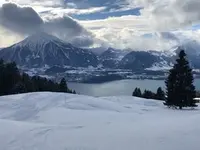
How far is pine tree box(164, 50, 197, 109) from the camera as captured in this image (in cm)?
3384

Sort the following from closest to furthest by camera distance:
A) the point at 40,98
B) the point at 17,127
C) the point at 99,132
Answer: the point at 99,132 < the point at 17,127 < the point at 40,98

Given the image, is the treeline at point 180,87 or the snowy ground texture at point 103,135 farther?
the treeline at point 180,87

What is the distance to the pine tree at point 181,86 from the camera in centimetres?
3384

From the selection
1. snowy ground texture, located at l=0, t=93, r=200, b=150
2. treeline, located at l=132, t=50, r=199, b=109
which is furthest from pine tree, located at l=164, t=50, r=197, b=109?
snowy ground texture, located at l=0, t=93, r=200, b=150

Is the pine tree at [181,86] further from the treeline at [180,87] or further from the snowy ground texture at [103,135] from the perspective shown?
the snowy ground texture at [103,135]

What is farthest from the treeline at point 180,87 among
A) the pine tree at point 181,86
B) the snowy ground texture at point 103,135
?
the snowy ground texture at point 103,135

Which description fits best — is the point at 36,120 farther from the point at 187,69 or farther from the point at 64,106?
the point at 187,69

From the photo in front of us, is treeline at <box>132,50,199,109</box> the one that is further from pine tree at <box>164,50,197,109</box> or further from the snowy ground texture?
the snowy ground texture

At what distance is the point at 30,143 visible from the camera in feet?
41.1

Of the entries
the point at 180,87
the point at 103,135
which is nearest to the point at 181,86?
the point at 180,87

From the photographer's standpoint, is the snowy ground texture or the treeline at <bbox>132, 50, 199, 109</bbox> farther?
the treeline at <bbox>132, 50, 199, 109</bbox>

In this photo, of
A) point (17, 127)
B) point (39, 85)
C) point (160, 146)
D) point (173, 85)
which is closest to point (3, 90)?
point (39, 85)

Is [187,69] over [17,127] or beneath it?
over

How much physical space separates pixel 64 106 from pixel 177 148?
11741mm
